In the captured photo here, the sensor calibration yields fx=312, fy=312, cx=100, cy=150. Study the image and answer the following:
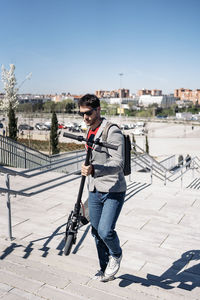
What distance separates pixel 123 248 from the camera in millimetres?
4641

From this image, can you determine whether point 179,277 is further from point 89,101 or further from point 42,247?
point 89,101

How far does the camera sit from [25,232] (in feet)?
16.9

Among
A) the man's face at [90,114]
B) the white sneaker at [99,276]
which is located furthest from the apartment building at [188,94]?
the man's face at [90,114]

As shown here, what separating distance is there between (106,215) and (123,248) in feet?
6.44

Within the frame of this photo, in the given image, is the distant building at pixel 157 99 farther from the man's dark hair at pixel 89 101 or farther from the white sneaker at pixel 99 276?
the man's dark hair at pixel 89 101

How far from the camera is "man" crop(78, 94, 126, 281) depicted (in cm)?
275

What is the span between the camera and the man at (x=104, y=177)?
2.75 m

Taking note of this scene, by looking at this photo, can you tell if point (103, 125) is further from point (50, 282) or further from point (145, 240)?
point (145, 240)

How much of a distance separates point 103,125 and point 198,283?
208 centimetres

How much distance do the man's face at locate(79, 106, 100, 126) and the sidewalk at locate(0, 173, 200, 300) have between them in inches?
63.1

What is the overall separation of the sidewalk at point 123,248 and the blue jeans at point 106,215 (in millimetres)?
465

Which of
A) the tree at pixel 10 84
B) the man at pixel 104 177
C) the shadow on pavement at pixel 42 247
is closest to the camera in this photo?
the man at pixel 104 177

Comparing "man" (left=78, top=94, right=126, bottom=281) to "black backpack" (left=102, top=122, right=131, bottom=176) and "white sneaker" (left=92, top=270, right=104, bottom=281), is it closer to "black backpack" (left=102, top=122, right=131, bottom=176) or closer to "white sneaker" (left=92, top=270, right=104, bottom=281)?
"black backpack" (left=102, top=122, right=131, bottom=176)

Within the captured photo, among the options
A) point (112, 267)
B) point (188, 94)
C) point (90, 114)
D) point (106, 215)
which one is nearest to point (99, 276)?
point (112, 267)
